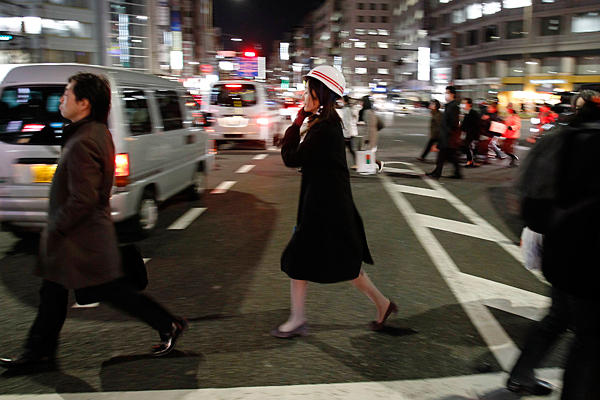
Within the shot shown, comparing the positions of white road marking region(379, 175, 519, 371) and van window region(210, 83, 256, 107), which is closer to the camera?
white road marking region(379, 175, 519, 371)

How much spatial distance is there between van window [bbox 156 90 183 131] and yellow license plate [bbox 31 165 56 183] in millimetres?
1808

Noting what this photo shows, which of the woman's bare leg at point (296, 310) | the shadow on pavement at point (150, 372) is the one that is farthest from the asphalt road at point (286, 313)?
the woman's bare leg at point (296, 310)

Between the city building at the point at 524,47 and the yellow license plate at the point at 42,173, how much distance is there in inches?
2255

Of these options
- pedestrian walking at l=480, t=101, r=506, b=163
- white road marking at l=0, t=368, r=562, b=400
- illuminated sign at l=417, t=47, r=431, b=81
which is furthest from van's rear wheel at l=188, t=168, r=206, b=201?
illuminated sign at l=417, t=47, r=431, b=81

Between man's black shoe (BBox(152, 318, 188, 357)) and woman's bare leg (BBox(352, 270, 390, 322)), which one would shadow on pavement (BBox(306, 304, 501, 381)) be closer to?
woman's bare leg (BBox(352, 270, 390, 322))

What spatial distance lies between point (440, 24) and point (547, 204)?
9365 cm

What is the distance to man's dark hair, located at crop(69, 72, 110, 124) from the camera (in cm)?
327

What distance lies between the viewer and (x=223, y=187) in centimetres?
1112

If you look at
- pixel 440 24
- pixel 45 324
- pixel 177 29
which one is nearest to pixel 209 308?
pixel 45 324

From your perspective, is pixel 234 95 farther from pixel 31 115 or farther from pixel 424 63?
pixel 424 63

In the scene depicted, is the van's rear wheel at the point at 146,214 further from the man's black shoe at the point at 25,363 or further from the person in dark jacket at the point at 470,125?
the person in dark jacket at the point at 470,125

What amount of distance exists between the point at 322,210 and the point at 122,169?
310 cm

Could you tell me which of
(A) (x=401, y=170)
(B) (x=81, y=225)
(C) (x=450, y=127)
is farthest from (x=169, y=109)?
(A) (x=401, y=170)

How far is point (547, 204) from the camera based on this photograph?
2.52 meters
